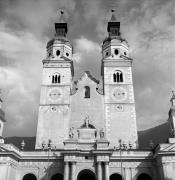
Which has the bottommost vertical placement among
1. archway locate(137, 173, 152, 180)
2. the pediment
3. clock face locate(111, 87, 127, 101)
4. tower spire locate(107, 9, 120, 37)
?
archway locate(137, 173, 152, 180)

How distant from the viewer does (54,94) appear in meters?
45.8

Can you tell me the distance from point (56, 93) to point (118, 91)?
446 inches

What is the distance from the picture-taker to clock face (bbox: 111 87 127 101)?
45.3 metres

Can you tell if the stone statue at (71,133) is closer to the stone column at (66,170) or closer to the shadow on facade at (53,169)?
the shadow on facade at (53,169)

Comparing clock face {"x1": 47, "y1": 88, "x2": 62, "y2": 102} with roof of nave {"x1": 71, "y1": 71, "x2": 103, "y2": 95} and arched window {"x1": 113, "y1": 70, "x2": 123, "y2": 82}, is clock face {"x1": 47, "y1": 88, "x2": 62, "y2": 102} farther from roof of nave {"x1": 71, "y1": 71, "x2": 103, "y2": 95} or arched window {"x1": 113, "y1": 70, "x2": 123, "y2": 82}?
arched window {"x1": 113, "y1": 70, "x2": 123, "y2": 82}

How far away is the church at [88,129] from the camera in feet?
115

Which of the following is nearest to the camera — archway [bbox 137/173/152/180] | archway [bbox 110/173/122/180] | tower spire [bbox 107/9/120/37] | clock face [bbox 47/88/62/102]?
archway [bbox 137/173/152/180]

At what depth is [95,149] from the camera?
36.1 metres

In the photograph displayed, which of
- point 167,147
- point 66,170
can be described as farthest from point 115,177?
point 167,147

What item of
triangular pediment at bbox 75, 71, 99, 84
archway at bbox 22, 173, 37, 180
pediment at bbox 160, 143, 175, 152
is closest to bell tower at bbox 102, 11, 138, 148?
triangular pediment at bbox 75, 71, 99, 84

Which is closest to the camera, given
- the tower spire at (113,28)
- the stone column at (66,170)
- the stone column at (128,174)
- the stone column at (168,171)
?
the stone column at (168,171)

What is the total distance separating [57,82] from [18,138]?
4510cm

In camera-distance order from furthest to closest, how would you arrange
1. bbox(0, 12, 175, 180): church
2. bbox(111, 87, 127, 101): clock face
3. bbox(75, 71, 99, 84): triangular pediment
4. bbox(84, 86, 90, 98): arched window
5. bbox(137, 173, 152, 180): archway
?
bbox(75, 71, 99, 84): triangular pediment, bbox(84, 86, 90, 98): arched window, bbox(111, 87, 127, 101): clock face, bbox(137, 173, 152, 180): archway, bbox(0, 12, 175, 180): church

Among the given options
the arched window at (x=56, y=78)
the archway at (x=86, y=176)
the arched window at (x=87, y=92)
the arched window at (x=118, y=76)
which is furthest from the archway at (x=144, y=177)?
the arched window at (x=56, y=78)
